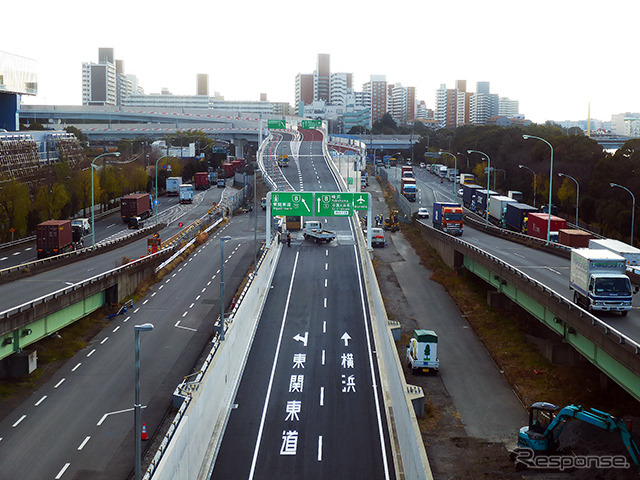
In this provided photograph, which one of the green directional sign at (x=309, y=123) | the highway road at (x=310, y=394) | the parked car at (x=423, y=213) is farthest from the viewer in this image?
the green directional sign at (x=309, y=123)

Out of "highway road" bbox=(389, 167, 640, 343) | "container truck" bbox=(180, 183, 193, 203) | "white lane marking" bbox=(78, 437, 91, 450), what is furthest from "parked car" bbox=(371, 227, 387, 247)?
"white lane marking" bbox=(78, 437, 91, 450)

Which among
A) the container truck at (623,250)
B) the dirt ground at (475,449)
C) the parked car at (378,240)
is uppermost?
the container truck at (623,250)

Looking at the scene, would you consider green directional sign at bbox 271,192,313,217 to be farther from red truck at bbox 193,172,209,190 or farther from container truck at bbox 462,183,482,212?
red truck at bbox 193,172,209,190

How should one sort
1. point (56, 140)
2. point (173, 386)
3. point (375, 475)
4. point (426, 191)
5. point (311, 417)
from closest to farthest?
1. point (375, 475)
2. point (311, 417)
3. point (173, 386)
4. point (56, 140)
5. point (426, 191)

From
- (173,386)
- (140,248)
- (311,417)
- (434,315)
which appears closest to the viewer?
(311,417)

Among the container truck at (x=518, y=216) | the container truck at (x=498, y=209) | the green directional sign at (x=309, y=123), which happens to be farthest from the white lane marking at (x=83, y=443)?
the green directional sign at (x=309, y=123)

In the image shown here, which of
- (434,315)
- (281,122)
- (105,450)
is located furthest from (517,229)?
(281,122)

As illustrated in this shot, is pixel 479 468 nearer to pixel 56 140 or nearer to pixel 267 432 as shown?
pixel 267 432

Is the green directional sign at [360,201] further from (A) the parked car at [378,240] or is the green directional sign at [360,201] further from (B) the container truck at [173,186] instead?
(B) the container truck at [173,186]
